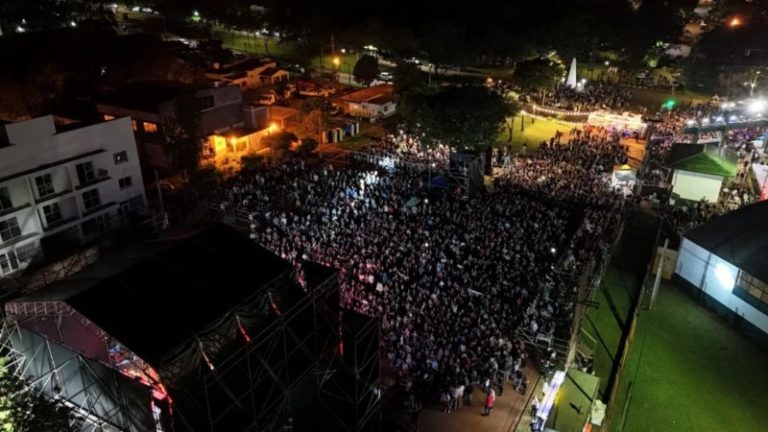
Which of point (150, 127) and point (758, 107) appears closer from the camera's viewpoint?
point (150, 127)

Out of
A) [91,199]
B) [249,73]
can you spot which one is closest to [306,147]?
[91,199]

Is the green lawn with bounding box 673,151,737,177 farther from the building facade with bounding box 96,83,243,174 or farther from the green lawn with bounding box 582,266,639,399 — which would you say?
the building facade with bounding box 96,83,243,174

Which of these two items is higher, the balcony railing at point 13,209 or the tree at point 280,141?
the balcony railing at point 13,209

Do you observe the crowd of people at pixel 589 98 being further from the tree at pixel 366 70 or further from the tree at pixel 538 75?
the tree at pixel 366 70

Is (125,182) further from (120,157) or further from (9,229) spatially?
(9,229)

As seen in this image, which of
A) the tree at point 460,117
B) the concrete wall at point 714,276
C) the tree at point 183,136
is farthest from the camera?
the tree at point 460,117

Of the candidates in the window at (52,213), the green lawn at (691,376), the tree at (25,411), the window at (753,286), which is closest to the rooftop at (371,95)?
the window at (52,213)
